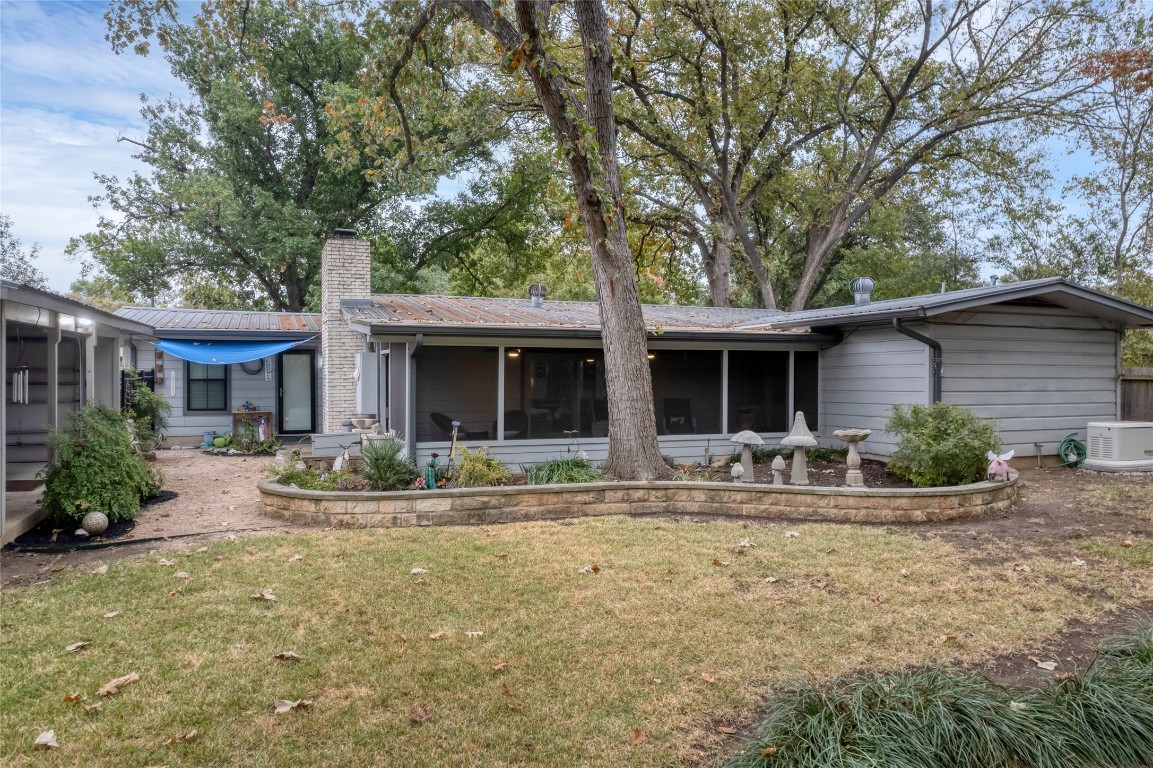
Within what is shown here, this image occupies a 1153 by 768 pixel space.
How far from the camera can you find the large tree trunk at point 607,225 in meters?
7.47

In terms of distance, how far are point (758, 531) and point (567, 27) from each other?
15.1m

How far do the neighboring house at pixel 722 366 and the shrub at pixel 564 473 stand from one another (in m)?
1.05

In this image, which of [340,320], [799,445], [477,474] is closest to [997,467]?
[799,445]

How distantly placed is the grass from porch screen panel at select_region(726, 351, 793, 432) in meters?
5.04

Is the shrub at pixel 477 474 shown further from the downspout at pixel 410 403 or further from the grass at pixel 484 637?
the grass at pixel 484 637

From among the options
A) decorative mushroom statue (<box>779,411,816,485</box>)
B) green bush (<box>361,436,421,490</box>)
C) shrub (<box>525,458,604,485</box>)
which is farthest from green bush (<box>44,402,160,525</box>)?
decorative mushroom statue (<box>779,411,816,485</box>)

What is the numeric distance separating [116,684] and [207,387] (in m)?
12.1

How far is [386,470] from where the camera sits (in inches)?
285

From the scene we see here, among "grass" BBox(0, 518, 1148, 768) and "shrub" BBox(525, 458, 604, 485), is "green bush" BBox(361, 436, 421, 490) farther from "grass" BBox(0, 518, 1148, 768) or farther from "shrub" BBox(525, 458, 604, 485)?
"shrub" BBox(525, 458, 604, 485)

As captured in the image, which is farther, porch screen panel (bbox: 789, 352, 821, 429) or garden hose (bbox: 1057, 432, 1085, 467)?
porch screen panel (bbox: 789, 352, 821, 429)

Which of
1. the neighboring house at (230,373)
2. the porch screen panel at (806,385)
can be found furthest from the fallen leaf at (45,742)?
the neighboring house at (230,373)

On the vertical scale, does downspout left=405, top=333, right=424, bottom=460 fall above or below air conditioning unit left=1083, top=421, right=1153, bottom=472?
above

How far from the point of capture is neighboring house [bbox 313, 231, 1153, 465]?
9.30m

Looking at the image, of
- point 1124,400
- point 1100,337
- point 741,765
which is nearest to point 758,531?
point 741,765
